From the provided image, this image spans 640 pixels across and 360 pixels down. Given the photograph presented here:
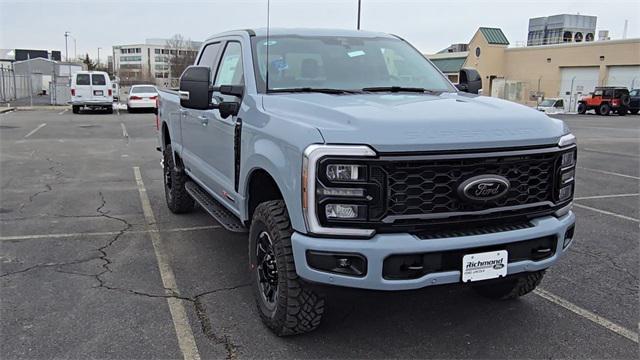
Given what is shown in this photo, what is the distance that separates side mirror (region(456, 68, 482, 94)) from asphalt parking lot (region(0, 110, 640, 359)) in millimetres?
1758

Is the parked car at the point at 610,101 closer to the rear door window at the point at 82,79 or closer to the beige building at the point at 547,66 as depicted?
the beige building at the point at 547,66

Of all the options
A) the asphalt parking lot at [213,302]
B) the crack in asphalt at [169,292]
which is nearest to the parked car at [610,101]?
the asphalt parking lot at [213,302]

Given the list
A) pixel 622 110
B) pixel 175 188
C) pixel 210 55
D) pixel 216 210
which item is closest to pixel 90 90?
pixel 175 188

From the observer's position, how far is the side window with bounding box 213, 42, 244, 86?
468 centimetres

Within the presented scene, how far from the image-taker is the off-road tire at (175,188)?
259 inches

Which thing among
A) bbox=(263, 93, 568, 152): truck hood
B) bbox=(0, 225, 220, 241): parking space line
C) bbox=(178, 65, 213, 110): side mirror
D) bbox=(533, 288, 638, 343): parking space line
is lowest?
bbox=(0, 225, 220, 241): parking space line

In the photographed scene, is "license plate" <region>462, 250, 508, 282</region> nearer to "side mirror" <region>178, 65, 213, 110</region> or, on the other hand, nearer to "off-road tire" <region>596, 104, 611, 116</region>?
"side mirror" <region>178, 65, 213, 110</region>

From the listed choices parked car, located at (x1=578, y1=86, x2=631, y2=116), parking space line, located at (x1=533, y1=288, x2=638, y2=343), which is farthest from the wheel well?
parked car, located at (x1=578, y1=86, x2=631, y2=116)

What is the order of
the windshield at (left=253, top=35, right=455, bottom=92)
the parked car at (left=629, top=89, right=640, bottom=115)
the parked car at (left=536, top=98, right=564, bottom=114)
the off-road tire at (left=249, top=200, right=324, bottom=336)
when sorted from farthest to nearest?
the parked car at (left=536, top=98, right=564, bottom=114) → the parked car at (left=629, top=89, right=640, bottom=115) → the windshield at (left=253, top=35, right=455, bottom=92) → the off-road tire at (left=249, top=200, right=324, bottom=336)

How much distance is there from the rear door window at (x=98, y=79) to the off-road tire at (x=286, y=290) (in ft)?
83.4

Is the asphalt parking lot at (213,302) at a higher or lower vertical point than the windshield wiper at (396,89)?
lower

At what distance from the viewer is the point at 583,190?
9.02 meters

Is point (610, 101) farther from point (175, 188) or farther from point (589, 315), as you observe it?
point (589, 315)

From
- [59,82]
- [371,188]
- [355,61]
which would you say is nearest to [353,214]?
[371,188]
